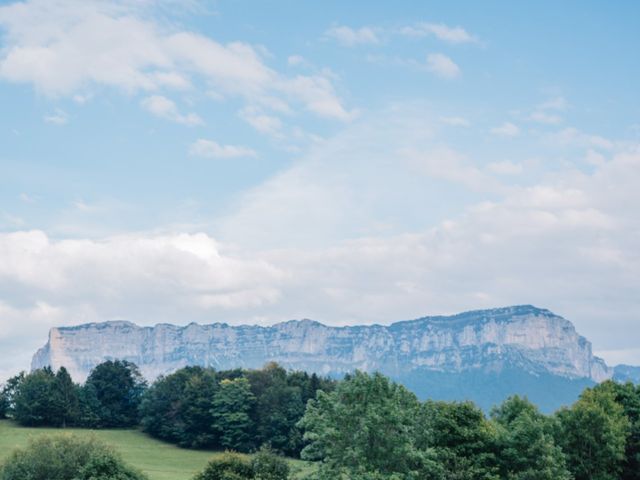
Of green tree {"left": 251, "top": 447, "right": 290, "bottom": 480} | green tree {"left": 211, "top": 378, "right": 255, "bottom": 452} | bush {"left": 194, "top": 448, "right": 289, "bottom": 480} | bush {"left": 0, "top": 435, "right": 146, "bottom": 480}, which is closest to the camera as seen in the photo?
bush {"left": 0, "top": 435, "right": 146, "bottom": 480}

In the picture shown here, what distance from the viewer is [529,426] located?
59.8m

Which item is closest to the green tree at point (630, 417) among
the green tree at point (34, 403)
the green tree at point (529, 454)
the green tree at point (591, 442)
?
the green tree at point (591, 442)

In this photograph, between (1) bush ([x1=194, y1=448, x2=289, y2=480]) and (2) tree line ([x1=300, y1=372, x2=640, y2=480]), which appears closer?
(2) tree line ([x1=300, y1=372, x2=640, y2=480])

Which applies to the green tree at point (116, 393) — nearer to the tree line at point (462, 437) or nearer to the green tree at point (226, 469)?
the green tree at point (226, 469)

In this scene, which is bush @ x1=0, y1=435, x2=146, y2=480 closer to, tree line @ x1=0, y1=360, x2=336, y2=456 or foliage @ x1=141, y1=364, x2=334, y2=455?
tree line @ x1=0, y1=360, x2=336, y2=456

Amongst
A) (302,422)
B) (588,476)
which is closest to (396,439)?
(302,422)

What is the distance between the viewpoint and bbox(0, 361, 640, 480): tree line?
4819 cm

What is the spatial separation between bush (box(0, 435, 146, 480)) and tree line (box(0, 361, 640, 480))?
8456 millimetres

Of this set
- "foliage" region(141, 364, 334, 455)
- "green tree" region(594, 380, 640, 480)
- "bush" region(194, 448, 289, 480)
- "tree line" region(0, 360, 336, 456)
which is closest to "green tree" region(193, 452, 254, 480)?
"bush" region(194, 448, 289, 480)

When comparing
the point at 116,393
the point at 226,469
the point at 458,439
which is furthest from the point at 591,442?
the point at 116,393

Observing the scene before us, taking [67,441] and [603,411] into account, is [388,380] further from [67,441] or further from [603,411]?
[67,441]

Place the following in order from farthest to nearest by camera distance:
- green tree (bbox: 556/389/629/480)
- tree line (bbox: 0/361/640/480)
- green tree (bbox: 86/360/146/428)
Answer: green tree (bbox: 86/360/146/428), green tree (bbox: 556/389/629/480), tree line (bbox: 0/361/640/480)

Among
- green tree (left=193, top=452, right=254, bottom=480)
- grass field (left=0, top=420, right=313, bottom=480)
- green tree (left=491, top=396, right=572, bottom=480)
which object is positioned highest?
green tree (left=491, top=396, right=572, bottom=480)

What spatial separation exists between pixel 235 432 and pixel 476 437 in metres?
61.4
